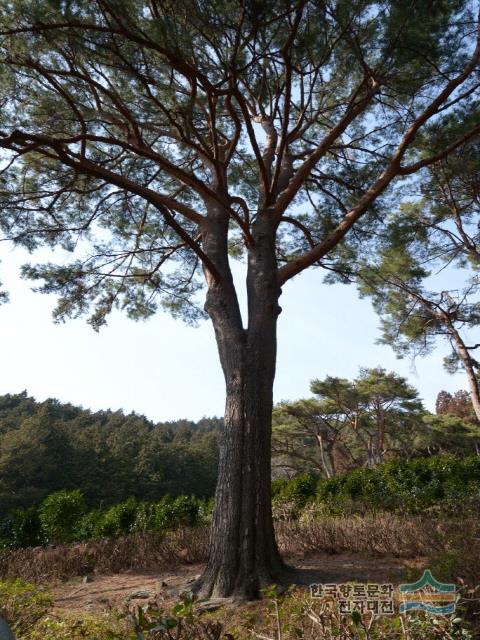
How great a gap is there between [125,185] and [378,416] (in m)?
16.8

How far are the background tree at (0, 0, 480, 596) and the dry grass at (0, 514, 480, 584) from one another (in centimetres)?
173

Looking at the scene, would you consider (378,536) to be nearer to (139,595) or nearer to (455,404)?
(139,595)

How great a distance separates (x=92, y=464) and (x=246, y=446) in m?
25.3

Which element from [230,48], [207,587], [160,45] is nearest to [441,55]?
[230,48]

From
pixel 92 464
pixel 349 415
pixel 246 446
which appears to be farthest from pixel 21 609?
pixel 92 464

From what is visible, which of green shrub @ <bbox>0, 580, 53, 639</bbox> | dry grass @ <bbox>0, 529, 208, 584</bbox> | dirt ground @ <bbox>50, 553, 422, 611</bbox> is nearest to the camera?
green shrub @ <bbox>0, 580, 53, 639</bbox>

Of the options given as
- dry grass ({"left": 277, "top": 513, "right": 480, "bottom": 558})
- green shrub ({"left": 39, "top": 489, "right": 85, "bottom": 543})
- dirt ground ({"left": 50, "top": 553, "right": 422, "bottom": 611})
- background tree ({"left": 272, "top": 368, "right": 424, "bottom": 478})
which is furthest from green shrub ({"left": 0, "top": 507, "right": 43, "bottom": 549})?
background tree ({"left": 272, "top": 368, "right": 424, "bottom": 478})

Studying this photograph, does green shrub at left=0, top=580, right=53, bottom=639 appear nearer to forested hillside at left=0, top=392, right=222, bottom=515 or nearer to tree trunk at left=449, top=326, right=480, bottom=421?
tree trunk at left=449, top=326, right=480, bottom=421

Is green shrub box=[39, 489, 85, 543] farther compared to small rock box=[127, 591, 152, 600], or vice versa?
green shrub box=[39, 489, 85, 543]

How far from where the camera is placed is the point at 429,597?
5.82ft

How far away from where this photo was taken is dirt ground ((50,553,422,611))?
346 centimetres

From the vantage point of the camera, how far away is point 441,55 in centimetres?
460

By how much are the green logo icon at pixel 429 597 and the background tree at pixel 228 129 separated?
5.05 feet

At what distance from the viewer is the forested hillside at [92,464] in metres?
24.1
